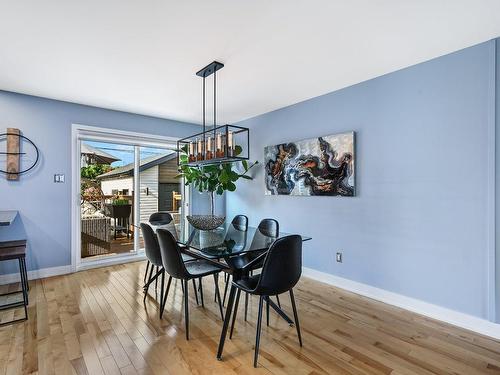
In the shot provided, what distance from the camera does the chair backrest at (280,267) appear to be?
183 centimetres

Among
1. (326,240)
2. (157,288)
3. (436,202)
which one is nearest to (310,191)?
(326,240)

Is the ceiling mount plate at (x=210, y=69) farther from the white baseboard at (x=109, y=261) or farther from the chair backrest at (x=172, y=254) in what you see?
the white baseboard at (x=109, y=261)

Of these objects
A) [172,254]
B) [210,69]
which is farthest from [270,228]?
[210,69]

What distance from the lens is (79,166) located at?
158 inches

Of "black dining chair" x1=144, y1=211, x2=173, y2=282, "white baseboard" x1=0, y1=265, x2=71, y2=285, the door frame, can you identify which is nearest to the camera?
"white baseboard" x1=0, y1=265, x2=71, y2=285

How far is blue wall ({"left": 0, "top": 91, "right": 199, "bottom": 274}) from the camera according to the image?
11.6 ft

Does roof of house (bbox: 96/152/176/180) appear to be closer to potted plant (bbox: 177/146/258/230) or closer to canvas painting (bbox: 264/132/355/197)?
potted plant (bbox: 177/146/258/230)

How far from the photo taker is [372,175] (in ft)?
10.3

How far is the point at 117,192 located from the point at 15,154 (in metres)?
1.42

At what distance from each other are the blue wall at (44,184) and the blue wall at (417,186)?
3596 millimetres

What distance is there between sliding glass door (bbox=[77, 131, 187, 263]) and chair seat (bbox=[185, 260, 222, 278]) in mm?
1424

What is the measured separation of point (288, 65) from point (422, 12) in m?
1.21

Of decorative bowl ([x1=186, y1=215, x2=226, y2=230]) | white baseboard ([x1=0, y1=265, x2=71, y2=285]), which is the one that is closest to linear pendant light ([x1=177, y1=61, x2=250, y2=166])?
decorative bowl ([x1=186, y1=215, x2=226, y2=230])

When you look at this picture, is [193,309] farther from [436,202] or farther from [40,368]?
[436,202]
